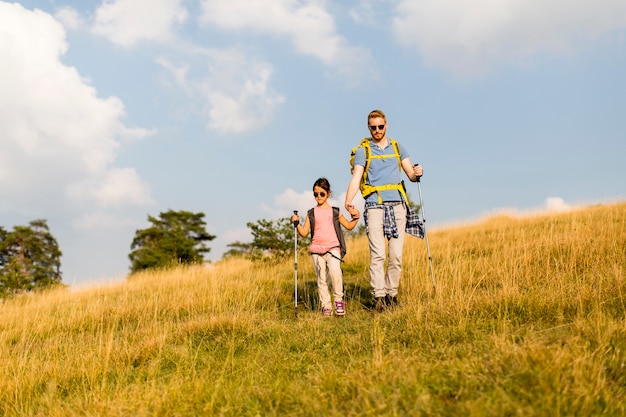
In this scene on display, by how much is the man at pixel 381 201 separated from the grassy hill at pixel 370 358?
1.47 feet

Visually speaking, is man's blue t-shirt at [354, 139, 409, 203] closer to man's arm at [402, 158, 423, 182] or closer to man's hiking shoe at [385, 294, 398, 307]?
man's arm at [402, 158, 423, 182]

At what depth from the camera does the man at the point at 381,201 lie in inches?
268

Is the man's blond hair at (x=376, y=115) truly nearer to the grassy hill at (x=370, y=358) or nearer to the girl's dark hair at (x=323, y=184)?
the girl's dark hair at (x=323, y=184)

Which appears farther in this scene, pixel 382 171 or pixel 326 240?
pixel 326 240

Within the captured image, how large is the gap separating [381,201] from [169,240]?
83.3 ft

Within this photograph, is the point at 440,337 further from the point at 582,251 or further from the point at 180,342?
the point at 582,251

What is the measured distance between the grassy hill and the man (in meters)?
0.45

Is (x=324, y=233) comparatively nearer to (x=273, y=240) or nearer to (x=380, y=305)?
(x=380, y=305)

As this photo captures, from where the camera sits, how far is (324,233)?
23.6ft

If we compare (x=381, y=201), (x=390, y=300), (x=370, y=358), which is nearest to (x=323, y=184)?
(x=381, y=201)

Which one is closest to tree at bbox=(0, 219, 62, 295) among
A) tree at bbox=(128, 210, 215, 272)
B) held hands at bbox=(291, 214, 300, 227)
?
tree at bbox=(128, 210, 215, 272)

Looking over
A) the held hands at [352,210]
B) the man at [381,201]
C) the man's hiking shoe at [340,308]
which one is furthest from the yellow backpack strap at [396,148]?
the man's hiking shoe at [340,308]

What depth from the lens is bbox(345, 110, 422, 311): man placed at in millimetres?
6809

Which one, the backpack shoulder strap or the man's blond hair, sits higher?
the man's blond hair
